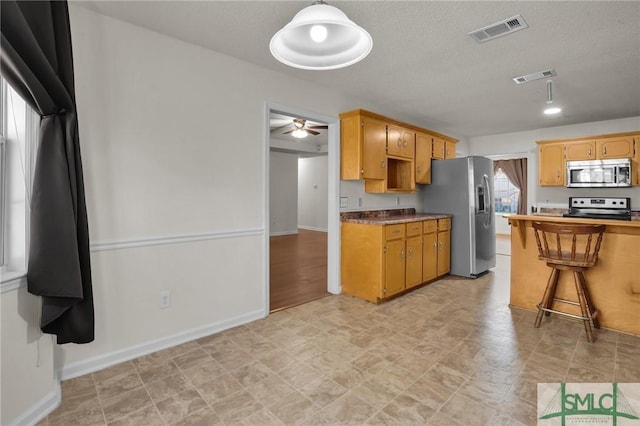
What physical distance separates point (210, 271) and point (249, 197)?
30.0 inches

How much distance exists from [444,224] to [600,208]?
2.55 meters

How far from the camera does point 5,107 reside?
1.77 m

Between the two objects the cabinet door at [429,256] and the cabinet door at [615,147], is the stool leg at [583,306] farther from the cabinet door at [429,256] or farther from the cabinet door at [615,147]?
the cabinet door at [615,147]

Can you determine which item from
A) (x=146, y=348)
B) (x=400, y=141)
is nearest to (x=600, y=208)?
(x=400, y=141)

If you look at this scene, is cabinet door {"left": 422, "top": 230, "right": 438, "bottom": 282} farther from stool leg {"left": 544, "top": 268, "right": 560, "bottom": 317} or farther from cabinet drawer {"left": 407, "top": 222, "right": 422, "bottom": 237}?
stool leg {"left": 544, "top": 268, "right": 560, "bottom": 317}

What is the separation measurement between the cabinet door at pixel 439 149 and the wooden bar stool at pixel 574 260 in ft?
7.43

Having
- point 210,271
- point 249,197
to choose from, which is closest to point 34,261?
point 210,271

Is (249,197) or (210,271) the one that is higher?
(249,197)

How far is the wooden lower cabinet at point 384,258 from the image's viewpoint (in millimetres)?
3551

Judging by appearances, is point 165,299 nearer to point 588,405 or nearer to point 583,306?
point 588,405

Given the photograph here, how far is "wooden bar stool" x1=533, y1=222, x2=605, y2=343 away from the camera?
107 inches

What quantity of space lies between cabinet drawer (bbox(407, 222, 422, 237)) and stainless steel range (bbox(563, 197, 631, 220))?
258 cm

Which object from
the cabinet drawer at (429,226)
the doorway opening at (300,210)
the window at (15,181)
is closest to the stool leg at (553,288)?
the cabinet drawer at (429,226)

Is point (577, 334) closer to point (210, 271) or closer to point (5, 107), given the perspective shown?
point (210, 271)
